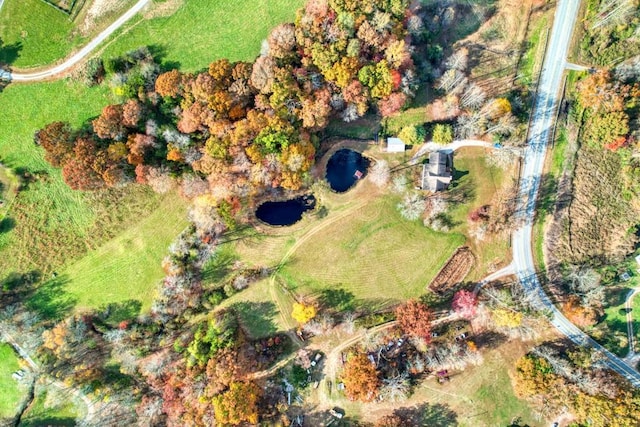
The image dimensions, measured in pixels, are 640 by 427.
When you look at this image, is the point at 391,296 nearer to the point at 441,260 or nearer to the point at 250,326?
the point at 441,260

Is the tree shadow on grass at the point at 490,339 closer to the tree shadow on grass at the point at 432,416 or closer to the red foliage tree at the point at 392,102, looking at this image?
the tree shadow on grass at the point at 432,416

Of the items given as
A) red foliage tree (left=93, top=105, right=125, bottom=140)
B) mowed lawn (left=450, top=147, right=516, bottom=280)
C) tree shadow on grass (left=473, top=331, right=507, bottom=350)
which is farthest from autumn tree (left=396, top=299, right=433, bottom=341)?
red foliage tree (left=93, top=105, right=125, bottom=140)

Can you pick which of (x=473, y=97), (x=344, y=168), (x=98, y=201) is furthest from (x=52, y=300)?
(x=473, y=97)

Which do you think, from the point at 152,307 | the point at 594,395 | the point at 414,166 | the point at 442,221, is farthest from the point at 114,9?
the point at 594,395

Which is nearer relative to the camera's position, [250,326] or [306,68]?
[306,68]

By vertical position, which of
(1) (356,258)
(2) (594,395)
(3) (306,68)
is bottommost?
(2) (594,395)

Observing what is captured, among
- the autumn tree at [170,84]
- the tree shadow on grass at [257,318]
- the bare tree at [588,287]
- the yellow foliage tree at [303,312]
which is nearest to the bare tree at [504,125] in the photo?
the bare tree at [588,287]

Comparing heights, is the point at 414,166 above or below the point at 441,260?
above

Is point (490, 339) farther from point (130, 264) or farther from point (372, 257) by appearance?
point (130, 264)
